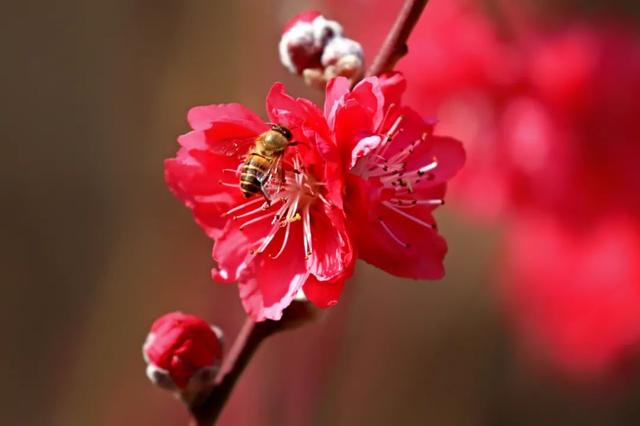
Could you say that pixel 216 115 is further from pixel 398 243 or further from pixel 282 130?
pixel 398 243

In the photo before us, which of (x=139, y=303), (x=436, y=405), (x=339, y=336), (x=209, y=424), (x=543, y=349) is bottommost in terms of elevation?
(x=139, y=303)

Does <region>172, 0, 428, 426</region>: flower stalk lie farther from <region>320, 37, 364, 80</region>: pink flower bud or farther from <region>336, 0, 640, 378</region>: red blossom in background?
<region>336, 0, 640, 378</region>: red blossom in background

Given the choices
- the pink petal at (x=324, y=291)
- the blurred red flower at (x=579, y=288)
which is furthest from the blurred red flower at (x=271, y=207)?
the blurred red flower at (x=579, y=288)

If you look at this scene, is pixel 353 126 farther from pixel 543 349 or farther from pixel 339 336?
pixel 543 349

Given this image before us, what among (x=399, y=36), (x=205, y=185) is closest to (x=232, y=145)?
(x=205, y=185)

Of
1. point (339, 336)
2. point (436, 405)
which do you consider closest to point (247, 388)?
point (339, 336)

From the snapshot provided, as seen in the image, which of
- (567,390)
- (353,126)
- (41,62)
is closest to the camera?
(353,126)

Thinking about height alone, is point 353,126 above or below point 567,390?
above

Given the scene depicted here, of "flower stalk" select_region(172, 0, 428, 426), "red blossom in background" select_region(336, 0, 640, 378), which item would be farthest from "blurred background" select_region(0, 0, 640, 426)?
"flower stalk" select_region(172, 0, 428, 426)
